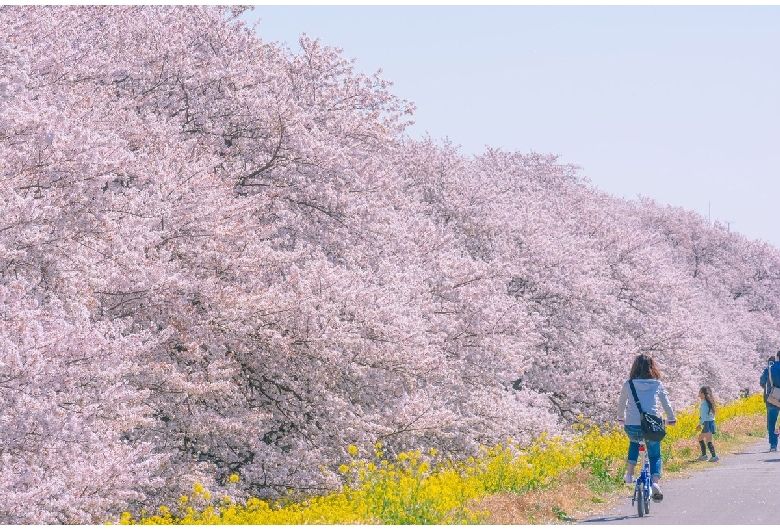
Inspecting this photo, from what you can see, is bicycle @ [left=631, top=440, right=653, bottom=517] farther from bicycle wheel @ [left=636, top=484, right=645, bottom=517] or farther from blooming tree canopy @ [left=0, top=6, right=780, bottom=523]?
blooming tree canopy @ [left=0, top=6, right=780, bottom=523]

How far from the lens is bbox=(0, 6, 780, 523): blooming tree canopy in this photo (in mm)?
11281

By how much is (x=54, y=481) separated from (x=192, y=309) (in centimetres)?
491

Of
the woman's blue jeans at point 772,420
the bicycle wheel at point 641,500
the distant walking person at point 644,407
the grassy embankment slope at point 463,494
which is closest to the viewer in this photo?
the grassy embankment slope at point 463,494

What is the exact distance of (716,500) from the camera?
1188cm

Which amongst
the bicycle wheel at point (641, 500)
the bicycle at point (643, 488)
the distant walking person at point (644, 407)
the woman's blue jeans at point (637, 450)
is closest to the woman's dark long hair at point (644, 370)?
the distant walking person at point (644, 407)

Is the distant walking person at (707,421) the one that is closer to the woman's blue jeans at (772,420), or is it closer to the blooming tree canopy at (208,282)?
the woman's blue jeans at (772,420)

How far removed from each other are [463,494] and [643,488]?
81.2 inches

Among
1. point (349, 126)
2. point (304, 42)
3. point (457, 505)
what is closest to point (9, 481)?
point (457, 505)

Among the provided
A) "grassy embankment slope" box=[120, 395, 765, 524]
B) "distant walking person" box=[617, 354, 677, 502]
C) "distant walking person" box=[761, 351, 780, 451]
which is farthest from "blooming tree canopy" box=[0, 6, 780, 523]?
"distant walking person" box=[617, 354, 677, 502]

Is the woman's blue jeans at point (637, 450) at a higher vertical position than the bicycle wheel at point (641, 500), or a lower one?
higher

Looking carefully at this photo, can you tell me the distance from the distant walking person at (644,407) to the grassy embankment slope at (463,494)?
0.94 m

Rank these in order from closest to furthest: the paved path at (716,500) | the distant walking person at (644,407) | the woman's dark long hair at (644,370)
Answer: the paved path at (716,500)
the distant walking person at (644,407)
the woman's dark long hair at (644,370)

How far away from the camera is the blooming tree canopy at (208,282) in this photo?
444 inches

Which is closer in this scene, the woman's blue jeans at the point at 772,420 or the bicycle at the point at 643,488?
the bicycle at the point at 643,488
